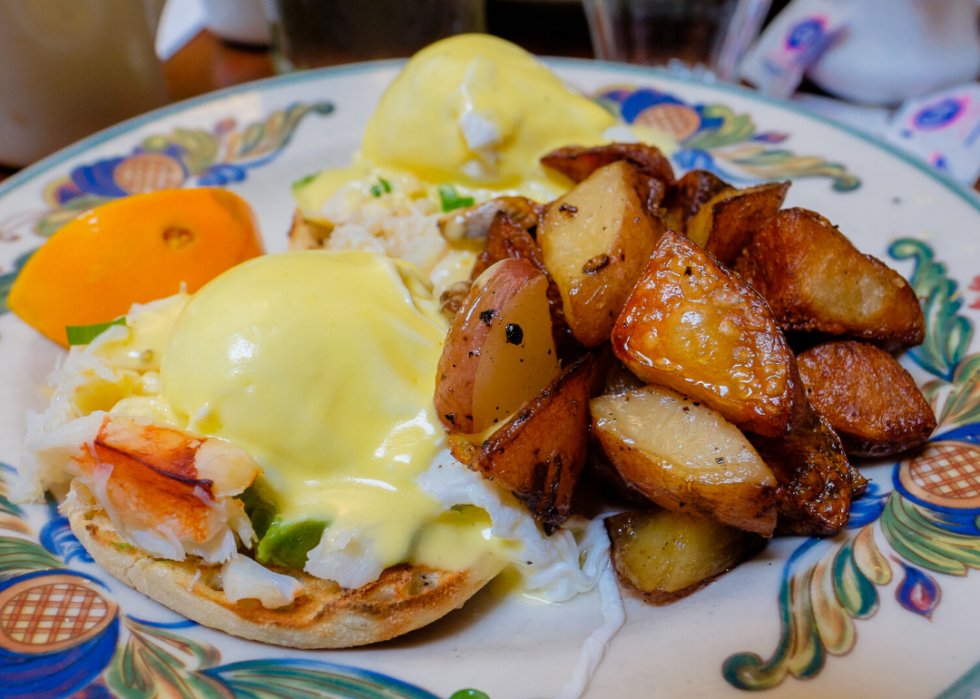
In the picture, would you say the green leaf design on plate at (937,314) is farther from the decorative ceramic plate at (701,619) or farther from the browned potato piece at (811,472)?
the browned potato piece at (811,472)

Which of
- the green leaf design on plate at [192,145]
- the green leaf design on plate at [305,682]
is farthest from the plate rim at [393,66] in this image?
the green leaf design on plate at [305,682]

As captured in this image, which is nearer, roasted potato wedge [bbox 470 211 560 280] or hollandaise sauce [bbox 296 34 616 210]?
roasted potato wedge [bbox 470 211 560 280]

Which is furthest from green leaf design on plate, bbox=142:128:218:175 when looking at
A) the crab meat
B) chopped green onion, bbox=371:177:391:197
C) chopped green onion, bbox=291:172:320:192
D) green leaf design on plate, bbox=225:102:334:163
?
the crab meat

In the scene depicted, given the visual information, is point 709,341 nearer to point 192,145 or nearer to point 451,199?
point 451,199

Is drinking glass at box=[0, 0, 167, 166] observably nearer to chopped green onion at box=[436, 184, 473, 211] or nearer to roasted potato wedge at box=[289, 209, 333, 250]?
roasted potato wedge at box=[289, 209, 333, 250]

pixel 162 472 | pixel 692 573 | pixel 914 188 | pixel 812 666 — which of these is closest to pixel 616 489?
pixel 692 573

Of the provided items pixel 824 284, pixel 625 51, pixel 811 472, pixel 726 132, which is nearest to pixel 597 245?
pixel 824 284

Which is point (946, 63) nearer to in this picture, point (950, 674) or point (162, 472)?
point (950, 674)
